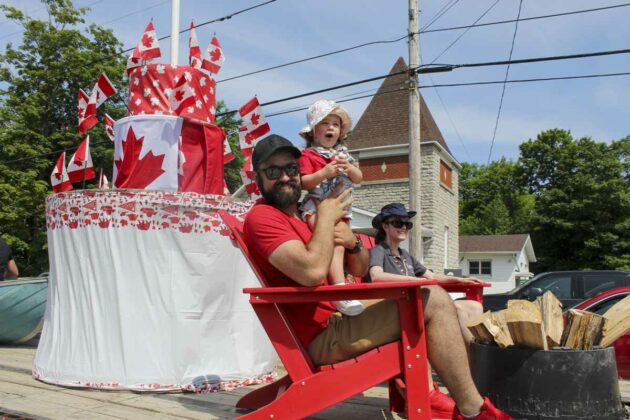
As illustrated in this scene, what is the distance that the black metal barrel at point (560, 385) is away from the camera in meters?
1.99

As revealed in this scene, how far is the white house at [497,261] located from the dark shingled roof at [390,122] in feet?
44.2

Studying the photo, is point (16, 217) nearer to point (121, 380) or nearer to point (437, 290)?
point (121, 380)

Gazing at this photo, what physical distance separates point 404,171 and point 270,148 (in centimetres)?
1574

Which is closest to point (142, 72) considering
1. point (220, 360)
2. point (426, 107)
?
point (220, 360)

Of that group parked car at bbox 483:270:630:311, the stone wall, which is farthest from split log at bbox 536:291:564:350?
the stone wall

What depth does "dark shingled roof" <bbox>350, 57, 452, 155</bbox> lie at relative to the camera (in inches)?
745

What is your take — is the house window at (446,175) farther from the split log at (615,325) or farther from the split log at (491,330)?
the split log at (491,330)

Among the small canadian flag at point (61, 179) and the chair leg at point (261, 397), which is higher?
the small canadian flag at point (61, 179)

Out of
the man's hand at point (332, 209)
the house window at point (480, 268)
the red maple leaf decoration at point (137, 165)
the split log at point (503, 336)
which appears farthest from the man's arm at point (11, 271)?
the house window at point (480, 268)

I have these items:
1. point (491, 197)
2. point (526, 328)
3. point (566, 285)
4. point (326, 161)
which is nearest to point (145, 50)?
point (326, 161)

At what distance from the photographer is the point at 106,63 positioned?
71.7ft

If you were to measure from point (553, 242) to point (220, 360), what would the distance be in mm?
33718

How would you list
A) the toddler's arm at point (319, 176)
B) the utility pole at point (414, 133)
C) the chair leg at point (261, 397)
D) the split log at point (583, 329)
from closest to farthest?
the split log at point (583, 329) → the toddler's arm at point (319, 176) → the chair leg at point (261, 397) → the utility pole at point (414, 133)

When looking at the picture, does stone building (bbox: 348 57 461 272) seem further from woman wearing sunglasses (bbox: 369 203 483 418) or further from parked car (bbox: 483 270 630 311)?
woman wearing sunglasses (bbox: 369 203 483 418)
